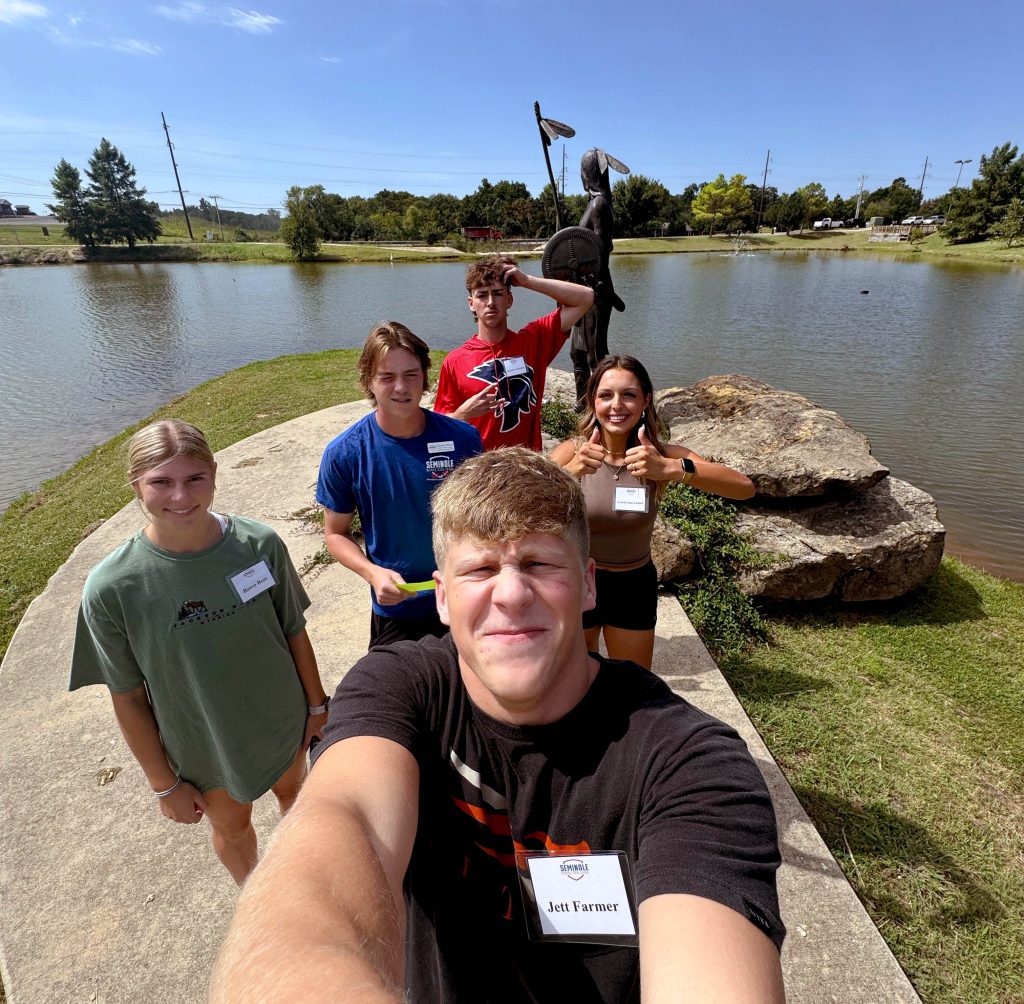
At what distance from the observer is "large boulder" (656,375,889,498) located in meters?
4.73

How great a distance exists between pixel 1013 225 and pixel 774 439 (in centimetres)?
5921

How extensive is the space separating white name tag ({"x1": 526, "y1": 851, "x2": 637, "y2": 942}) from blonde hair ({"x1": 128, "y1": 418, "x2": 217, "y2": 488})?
5.53 feet

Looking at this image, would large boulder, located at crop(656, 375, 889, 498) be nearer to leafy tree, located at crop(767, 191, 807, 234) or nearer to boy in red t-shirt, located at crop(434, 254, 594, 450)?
boy in red t-shirt, located at crop(434, 254, 594, 450)

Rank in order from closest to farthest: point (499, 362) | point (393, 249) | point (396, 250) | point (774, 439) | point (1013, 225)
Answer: point (499, 362), point (774, 439), point (1013, 225), point (396, 250), point (393, 249)

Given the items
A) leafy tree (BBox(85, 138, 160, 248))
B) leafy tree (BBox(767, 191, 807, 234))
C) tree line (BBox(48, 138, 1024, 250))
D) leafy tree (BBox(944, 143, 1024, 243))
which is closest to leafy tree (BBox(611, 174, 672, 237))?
tree line (BBox(48, 138, 1024, 250))

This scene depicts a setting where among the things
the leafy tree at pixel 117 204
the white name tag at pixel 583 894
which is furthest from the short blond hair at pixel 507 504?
the leafy tree at pixel 117 204

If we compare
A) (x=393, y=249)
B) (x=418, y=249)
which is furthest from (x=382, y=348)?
(x=418, y=249)

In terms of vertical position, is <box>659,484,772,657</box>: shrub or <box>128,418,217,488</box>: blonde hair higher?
<box>128,418,217,488</box>: blonde hair

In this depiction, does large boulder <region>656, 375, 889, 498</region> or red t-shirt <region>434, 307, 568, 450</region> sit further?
large boulder <region>656, 375, 889, 498</region>

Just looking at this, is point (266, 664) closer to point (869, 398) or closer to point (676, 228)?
point (869, 398)

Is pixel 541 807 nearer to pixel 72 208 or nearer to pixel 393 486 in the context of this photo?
pixel 393 486

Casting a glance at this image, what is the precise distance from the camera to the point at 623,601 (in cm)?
292

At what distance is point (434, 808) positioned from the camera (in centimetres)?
133

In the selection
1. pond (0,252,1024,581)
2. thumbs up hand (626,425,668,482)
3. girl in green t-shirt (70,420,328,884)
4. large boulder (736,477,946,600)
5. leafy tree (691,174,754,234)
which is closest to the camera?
girl in green t-shirt (70,420,328,884)
